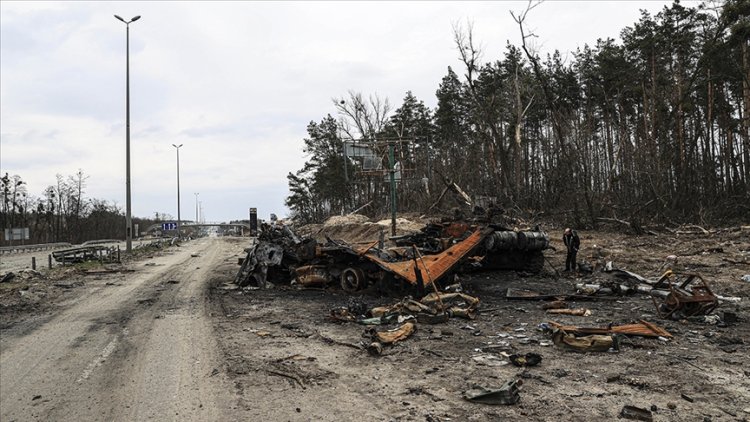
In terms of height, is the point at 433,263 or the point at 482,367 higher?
the point at 433,263

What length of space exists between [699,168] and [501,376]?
26.9 metres

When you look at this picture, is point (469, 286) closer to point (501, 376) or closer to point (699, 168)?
point (501, 376)

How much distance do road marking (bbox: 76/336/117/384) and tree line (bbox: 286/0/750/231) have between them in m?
10.8

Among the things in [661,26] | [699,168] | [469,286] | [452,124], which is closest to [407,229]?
[469,286]

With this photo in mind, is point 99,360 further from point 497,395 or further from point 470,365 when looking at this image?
point 497,395

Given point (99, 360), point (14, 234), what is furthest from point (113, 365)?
point (14, 234)

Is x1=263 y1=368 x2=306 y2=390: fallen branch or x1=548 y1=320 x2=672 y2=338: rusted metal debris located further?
x1=548 y1=320 x2=672 y2=338: rusted metal debris

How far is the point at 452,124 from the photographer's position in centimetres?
4491

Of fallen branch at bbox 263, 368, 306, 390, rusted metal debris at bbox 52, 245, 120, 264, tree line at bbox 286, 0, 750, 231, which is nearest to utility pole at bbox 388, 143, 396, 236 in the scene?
tree line at bbox 286, 0, 750, 231

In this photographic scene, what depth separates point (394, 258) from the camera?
1075cm

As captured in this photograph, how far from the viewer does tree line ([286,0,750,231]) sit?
22500mm

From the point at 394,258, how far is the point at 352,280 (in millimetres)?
1139

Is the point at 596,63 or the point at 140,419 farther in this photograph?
the point at 596,63

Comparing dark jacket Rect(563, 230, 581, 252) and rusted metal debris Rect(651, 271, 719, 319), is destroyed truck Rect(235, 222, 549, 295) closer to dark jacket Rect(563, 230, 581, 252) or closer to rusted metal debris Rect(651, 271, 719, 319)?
dark jacket Rect(563, 230, 581, 252)
